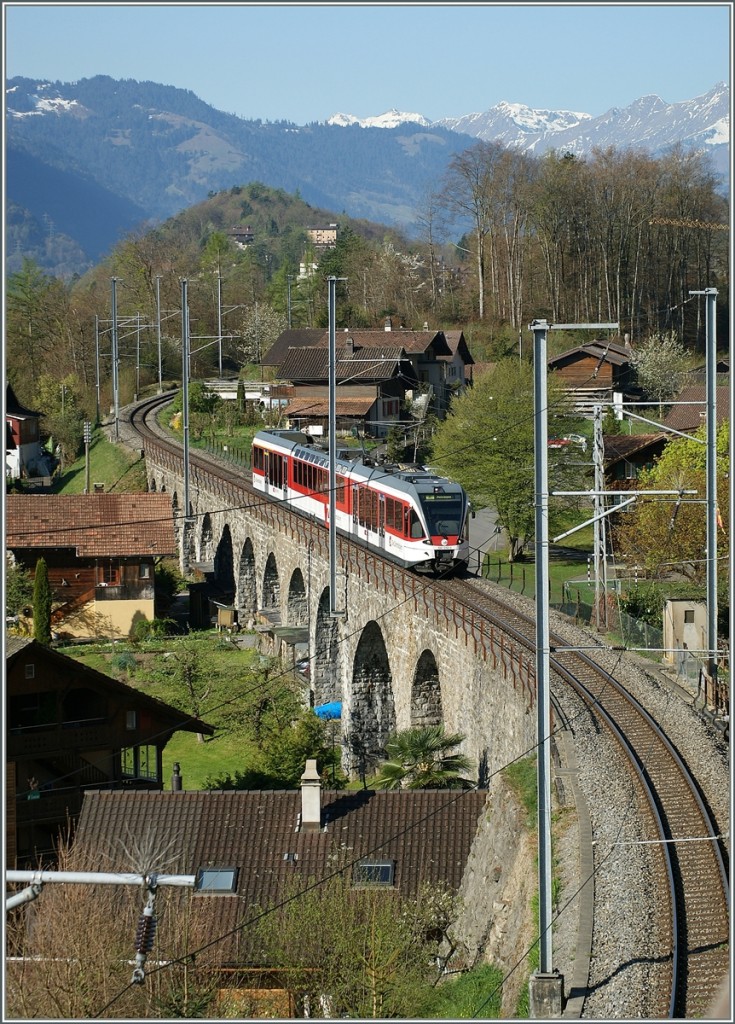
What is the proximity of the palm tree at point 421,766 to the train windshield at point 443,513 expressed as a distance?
7604 millimetres

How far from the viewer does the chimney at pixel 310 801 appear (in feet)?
69.7

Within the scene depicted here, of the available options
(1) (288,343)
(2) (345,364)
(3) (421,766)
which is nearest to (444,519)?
(3) (421,766)

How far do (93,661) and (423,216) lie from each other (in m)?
63.9

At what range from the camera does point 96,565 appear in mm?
47125

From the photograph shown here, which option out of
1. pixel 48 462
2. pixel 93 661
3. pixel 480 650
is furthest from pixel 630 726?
pixel 48 462

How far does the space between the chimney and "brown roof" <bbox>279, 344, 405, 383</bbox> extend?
46.2 m

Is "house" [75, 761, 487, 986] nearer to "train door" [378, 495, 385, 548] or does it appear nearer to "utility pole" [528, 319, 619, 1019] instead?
"utility pole" [528, 319, 619, 1019]

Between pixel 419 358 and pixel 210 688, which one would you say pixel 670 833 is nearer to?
pixel 210 688

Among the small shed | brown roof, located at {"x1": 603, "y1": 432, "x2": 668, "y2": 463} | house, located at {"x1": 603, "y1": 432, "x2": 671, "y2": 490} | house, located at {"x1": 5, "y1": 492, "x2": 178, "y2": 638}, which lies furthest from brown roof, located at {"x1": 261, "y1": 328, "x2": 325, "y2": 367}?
the small shed

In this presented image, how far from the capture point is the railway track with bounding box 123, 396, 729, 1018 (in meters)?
13.9

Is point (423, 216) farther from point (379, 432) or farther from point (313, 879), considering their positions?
point (313, 879)

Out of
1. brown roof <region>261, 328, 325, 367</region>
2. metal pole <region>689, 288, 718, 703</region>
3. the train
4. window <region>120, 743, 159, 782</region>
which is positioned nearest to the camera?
metal pole <region>689, 288, 718, 703</region>

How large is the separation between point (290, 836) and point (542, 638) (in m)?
8.27

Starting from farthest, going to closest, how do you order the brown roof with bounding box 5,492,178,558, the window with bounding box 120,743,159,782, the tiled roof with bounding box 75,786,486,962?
the brown roof with bounding box 5,492,178,558 → the window with bounding box 120,743,159,782 → the tiled roof with bounding box 75,786,486,962
